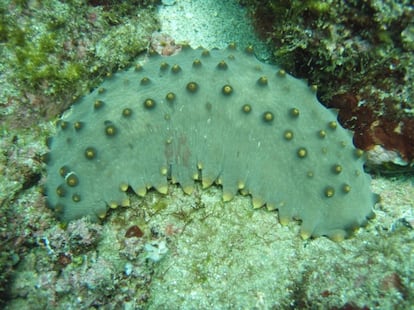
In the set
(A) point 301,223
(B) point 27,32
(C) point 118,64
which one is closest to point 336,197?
(A) point 301,223

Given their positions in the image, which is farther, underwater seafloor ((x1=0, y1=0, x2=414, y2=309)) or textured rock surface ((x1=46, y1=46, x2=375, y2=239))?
textured rock surface ((x1=46, y1=46, x2=375, y2=239))

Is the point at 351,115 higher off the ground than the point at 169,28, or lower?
lower

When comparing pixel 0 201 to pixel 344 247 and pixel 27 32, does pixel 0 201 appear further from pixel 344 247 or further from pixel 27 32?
pixel 344 247

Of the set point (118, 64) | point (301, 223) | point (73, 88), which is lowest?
point (301, 223)

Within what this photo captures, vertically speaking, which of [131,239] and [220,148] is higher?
[220,148]
